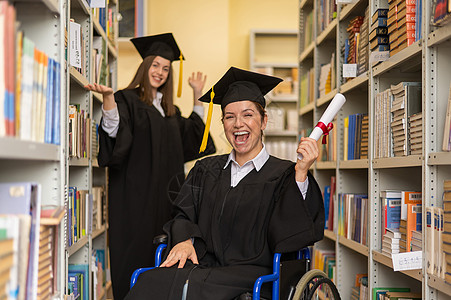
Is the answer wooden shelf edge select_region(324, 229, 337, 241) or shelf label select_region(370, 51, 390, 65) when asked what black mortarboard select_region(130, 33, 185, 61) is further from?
wooden shelf edge select_region(324, 229, 337, 241)

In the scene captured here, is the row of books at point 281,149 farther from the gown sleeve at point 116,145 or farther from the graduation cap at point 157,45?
the gown sleeve at point 116,145

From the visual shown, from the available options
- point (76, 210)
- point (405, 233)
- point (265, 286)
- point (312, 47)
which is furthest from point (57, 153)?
point (312, 47)

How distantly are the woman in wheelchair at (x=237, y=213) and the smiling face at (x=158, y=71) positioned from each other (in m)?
0.86

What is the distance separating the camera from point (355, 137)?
10.2 feet

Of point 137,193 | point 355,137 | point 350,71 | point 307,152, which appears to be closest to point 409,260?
point 307,152

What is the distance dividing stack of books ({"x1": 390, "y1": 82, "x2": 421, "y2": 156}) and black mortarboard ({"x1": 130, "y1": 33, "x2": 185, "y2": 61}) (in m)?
1.55

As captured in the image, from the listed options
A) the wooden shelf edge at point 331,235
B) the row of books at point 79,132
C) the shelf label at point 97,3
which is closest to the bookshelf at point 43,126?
the row of books at point 79,132

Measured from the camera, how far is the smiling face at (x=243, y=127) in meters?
2.52

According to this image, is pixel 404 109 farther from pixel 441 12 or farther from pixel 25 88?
pixel 25 88

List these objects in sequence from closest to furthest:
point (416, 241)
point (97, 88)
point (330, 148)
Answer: point (416, 241)
point (97, 88)
point (330, 148)

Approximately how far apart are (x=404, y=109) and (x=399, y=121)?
0.22 ft

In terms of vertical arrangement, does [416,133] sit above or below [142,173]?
above

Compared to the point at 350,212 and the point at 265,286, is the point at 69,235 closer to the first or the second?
the point at 265,286

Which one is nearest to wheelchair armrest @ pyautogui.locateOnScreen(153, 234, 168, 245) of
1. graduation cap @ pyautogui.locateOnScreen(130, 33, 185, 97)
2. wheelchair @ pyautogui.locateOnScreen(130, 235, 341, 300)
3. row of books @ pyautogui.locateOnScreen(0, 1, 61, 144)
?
wheelchair @ pyautogui.locateOnScreen(130, 235, 341, 300)
